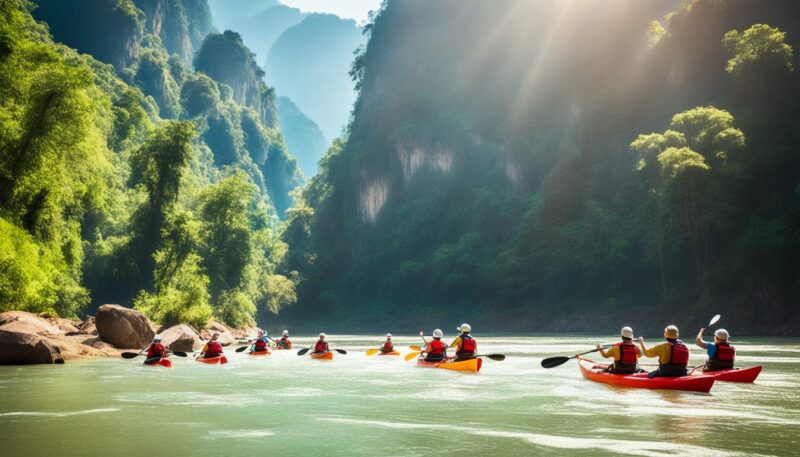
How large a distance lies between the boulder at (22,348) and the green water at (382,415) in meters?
0.85

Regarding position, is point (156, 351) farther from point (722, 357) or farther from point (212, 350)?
point (722, 357)

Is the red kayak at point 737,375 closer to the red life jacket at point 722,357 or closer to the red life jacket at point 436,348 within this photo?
the red life jacket at point 722,357

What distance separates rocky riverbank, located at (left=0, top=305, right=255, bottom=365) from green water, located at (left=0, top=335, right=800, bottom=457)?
1.03 metres

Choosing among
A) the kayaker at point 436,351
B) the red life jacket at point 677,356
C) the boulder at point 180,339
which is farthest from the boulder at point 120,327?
the red life jacket at point 677,356

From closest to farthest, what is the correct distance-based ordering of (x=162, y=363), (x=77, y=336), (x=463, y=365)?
(x=463, y=365), (x=162, y=363), (x=77, y=336)

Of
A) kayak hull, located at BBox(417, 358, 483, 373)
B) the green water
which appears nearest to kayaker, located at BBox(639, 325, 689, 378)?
the green water

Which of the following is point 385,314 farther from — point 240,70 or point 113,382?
point 240,70

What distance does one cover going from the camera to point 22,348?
1920cm

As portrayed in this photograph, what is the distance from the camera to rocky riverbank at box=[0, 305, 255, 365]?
19.4 meters

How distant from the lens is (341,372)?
19859 millimetres

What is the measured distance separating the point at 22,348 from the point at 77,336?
22.2 ft

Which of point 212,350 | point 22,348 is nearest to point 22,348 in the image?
point 22,348

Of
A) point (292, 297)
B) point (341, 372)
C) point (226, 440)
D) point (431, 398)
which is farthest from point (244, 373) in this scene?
point (292, 297)

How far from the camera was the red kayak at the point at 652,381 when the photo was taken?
12844mm
